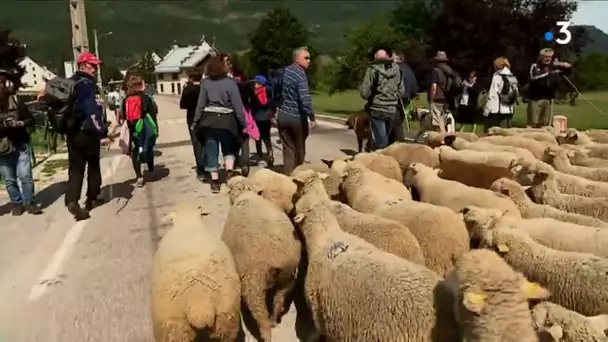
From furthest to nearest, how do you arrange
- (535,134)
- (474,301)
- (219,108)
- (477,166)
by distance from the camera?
(535,134) < (219,108) < (477,166) < (474,301)

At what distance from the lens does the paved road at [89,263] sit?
510 cm

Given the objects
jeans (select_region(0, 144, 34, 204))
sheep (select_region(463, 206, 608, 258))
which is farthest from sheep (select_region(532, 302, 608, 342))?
jeans (select_region(0, 144, 34, 204))

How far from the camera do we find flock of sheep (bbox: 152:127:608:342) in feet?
10.9

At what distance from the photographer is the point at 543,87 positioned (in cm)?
1062

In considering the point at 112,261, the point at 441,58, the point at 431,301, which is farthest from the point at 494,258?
the point at 441,58

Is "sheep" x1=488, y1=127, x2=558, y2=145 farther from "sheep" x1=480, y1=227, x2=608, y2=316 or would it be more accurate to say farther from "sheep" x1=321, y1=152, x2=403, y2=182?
"sheep" x1=480, y1=227, x2=608, y2=316

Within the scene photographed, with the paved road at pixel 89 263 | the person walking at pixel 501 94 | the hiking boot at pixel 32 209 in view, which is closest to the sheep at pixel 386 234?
the paved road at pixel 89 263

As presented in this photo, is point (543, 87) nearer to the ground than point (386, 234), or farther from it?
farther from it

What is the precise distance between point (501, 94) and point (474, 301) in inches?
317

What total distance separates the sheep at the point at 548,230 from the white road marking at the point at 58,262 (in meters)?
4.08

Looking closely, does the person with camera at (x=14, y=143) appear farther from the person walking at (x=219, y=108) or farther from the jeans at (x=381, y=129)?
the jeans at (x=381, y=129)

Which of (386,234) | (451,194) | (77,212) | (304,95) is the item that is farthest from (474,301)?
(77,212)

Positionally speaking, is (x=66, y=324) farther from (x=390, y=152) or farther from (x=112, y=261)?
(x=390, y=152)

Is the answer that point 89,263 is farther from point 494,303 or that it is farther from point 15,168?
point 494,303
